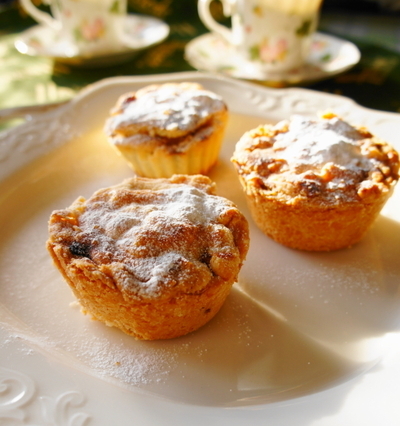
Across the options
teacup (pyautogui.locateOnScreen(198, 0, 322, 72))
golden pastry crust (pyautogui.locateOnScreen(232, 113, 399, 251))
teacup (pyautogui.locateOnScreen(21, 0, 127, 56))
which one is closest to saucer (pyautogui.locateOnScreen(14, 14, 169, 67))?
teacup (pyautogui.locateOnScreen(21, 0, 127, 56))

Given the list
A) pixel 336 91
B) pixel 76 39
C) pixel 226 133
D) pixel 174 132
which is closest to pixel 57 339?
pixel 174 132

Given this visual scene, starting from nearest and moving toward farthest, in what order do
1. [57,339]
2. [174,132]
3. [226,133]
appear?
[57,339], [174,132], [226,133]

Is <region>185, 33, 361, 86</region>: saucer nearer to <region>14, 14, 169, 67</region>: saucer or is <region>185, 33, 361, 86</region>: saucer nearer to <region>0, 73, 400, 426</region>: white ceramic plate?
Result: <region>14, 14, 169, 67</region>: saucer

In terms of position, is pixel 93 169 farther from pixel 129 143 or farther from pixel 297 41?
pixel 297 41

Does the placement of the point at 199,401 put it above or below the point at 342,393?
below

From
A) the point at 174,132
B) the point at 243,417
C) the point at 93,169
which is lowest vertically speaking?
the point at 93,169
